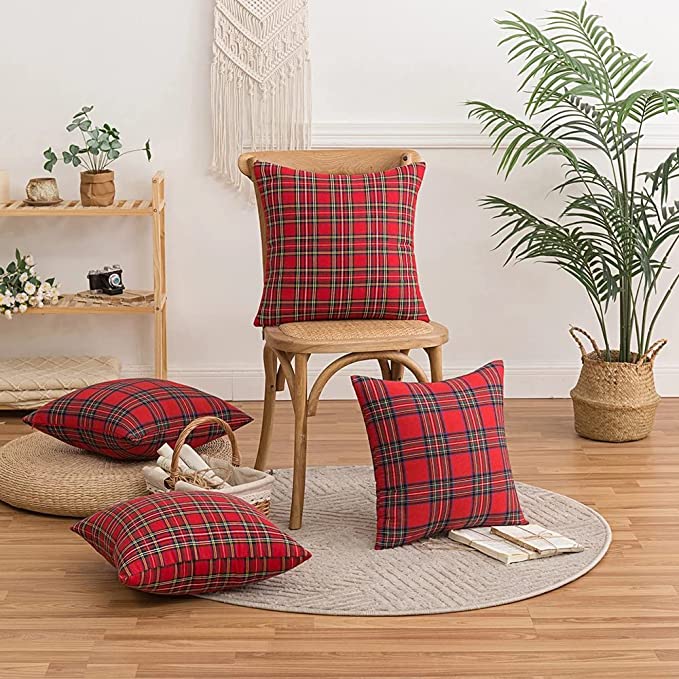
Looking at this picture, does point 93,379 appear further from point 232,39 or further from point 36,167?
point 232,39

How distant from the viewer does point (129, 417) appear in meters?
2.98

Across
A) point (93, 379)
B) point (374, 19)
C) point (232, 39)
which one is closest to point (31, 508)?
point (93, 379)

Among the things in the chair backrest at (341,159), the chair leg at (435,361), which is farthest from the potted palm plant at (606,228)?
the chair leg at (435,361)

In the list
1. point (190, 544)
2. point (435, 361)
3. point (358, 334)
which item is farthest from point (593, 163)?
point (190, 544)

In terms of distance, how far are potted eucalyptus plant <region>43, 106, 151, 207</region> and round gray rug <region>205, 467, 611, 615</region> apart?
54.1 inches

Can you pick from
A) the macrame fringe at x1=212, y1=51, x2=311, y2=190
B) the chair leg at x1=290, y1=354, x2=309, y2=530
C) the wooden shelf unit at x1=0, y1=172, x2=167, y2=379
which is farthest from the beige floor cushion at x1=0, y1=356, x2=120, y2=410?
the chair leg at x1=290, y1=354, x2=309, y2=530

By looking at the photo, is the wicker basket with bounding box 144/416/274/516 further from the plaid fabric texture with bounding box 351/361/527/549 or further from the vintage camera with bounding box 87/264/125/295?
the vintage camera with bounding box 87/264/125/295

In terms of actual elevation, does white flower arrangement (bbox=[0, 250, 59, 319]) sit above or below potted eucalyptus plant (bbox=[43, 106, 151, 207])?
below

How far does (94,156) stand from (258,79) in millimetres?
615

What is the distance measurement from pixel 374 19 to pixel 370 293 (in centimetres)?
136

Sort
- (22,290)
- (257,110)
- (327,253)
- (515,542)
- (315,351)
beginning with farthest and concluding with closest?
(257,110), (22,290), (327,253), (315,351), (515,542)

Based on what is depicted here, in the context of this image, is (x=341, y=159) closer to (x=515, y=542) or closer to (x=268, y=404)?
(x=268, y=404)

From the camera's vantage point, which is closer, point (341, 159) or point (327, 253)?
point (327, 253)

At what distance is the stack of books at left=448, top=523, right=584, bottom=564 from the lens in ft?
8.50
